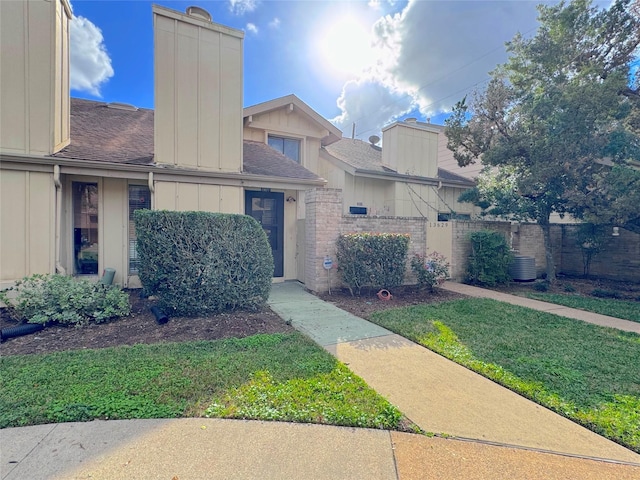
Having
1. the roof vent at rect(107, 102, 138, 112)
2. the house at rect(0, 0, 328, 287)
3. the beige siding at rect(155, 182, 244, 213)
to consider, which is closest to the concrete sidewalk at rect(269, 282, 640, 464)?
the beige siding at rect(155, 182, 244, 213)

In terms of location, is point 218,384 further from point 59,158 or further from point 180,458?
point 59,158

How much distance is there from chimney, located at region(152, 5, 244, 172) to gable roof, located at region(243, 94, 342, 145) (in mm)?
1946

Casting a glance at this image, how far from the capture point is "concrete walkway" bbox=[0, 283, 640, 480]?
6.57 ft

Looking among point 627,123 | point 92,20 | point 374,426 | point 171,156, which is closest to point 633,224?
point 627,123

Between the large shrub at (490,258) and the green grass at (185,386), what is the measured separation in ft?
22.5

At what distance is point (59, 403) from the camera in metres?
2.64

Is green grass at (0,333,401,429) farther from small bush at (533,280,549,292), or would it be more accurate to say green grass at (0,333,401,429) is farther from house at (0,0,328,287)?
small bush at (533,280,549,292)

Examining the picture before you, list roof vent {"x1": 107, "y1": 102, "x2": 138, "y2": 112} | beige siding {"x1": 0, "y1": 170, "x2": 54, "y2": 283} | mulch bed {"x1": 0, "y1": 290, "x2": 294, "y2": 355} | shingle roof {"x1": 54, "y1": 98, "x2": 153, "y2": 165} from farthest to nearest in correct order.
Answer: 1. roof vent {"x1": 107, "y1": 102, "x2": 138, "y2": 112}
2. shingle roof {"x1": 54, "y1": 98, "x2": 153, "y2": 165}
3. beige siding {"x1": 0, "y1": 170, "x2": 54, "y2": 283}
4. mulch bed {"x1": 0, "y1": 290, "x2": 294, "y2": 355}

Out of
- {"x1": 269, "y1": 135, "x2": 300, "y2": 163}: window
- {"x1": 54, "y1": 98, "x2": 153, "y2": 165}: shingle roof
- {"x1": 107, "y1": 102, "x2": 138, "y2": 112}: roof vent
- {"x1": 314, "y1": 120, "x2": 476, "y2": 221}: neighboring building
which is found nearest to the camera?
{"x1": 54, "y1": 98, "x2": 153, "y2": 165}: shingle roof

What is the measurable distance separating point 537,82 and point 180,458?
1172 cm

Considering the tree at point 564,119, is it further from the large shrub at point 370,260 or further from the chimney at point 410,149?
the large shrub at point 370,260

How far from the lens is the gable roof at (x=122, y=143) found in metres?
6.78

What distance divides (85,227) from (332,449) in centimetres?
748

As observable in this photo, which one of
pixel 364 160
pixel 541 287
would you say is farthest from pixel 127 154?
pixel 541 287
